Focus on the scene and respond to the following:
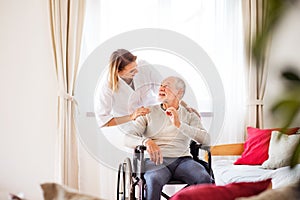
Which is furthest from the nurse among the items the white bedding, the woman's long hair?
the white bedding

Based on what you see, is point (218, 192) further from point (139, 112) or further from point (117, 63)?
point (117, 63)

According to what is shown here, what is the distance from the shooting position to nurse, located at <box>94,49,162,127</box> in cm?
274

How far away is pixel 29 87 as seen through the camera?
3.84m

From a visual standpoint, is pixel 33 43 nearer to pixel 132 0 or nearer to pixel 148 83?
pixel 132 0

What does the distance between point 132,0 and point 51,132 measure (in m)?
1.34

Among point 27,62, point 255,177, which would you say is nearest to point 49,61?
point 27,62

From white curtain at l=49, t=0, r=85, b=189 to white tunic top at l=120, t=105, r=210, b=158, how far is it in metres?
1.01

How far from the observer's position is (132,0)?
3932 millimetres

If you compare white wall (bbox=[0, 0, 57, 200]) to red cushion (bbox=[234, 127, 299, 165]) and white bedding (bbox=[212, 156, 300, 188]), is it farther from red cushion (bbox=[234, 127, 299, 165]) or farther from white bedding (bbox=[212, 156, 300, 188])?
red cushion (bbox=[234, 127, 299, 165])

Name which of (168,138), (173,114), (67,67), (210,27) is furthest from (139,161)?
(210,27)

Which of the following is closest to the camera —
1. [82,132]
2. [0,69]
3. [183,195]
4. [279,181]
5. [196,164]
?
[183,195]

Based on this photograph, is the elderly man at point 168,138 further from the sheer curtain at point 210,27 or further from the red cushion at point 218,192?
the red cushion at point 218,192

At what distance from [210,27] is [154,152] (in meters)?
1.57

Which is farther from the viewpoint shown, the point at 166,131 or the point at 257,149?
the point at 257,149
